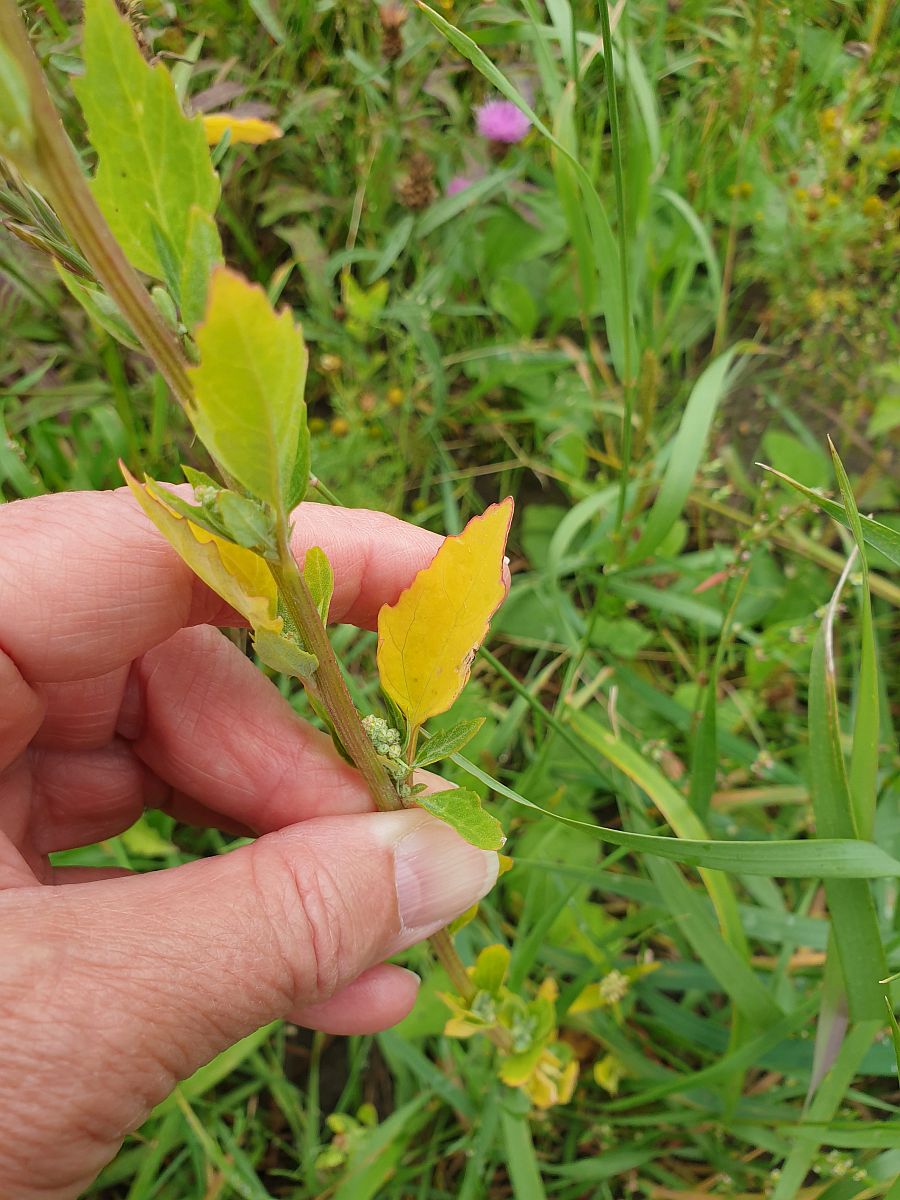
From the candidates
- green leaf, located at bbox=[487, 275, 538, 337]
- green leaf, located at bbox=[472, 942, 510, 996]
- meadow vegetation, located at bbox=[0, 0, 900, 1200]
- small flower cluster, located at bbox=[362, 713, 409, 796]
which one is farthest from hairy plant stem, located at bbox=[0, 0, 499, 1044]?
green leaf, located at bbox=[487, 275, 538, 337]

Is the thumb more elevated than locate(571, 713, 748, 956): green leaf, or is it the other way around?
the thumb

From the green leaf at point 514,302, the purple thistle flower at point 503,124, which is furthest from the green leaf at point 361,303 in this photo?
the purple thistle flower at point 503,124

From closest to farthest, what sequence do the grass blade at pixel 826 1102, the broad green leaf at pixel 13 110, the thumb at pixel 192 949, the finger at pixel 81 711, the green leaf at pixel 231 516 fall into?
the broad green leaf at pixel 13 110
the green leaf at pixel 231 516
the thumb at pixel 192 949
the grass blade at pixel 826 1102
the finger at pixel 81 711

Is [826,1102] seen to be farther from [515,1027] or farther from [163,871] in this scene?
[163,871]

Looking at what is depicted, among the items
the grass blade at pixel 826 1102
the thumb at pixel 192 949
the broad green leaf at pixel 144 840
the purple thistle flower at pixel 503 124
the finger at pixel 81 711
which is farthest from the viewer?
the purple thistle flower at pixel 503 124

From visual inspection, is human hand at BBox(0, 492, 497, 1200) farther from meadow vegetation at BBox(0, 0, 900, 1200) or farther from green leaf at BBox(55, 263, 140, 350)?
green leaf at BBox(55, 263, 140, 350)

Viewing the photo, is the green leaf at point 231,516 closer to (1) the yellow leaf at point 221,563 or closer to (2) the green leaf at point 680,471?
Result: (1) the yellow leaf at point 221,563
